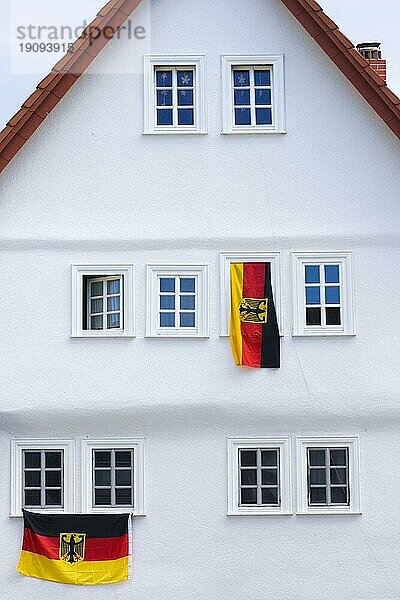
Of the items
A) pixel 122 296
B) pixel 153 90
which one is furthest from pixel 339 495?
pixel 153 90

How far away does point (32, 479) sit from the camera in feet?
72.7

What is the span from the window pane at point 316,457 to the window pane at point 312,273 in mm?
2862

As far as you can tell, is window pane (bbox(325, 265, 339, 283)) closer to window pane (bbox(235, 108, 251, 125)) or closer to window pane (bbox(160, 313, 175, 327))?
window pane (bbox(160, 313, 175, 327))

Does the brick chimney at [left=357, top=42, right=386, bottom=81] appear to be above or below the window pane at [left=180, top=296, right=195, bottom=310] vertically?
above

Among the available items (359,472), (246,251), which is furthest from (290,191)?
(359,472)

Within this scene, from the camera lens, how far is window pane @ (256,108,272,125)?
22688 mm

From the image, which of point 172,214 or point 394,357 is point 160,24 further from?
point 394,357

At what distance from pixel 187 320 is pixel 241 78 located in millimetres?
4296

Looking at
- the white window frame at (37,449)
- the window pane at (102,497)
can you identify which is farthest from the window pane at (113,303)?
the window pane at (102,497)

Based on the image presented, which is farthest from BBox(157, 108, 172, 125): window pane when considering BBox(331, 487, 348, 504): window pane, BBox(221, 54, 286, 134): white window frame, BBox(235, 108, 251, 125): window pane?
BBox(331, 487, 348, 504): window pane

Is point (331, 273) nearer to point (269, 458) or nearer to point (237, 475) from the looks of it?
point (269, 458)

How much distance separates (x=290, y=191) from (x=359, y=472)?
489 centimetres

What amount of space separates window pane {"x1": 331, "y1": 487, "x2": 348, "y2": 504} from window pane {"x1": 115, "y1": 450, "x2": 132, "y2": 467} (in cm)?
344

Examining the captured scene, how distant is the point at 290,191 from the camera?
73.9ft
